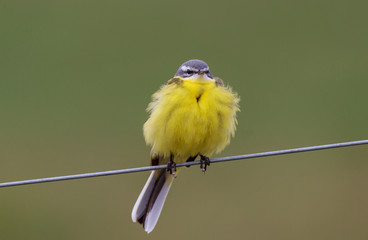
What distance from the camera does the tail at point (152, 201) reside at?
639 cm

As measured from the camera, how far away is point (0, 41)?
1089 centimetres

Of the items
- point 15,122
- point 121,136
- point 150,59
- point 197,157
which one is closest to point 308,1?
point 150,59

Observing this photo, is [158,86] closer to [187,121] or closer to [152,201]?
[152,201]

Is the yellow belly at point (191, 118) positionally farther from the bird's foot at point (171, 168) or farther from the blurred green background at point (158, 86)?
the blurred green background at point (158, 86)

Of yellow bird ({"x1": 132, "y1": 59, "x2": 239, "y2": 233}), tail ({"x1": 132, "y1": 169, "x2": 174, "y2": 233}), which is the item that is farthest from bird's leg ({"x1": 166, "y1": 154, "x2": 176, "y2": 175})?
tail ({"x1": 132, "y1": 169, "x2": 174, "y2": 233})

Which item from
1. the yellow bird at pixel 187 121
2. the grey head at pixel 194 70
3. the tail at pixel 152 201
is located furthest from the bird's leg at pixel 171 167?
the grey head at pixel 194 70

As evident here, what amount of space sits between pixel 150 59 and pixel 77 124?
166 centimetres

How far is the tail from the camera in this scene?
6387mm

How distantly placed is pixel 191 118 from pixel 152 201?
3.21ft

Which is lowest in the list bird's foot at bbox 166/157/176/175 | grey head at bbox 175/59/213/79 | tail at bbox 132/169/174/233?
tail at bbox 132/169/174/233

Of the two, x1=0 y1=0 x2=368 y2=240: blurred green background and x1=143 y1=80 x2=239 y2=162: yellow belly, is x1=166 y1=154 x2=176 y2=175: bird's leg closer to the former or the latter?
x1=143 y1=80 x2=239 y2=162: yellow belly

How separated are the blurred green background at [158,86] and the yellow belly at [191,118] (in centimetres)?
221

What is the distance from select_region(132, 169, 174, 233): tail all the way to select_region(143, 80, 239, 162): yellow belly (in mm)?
425

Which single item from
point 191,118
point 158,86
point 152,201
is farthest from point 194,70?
point 158,86
